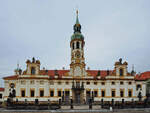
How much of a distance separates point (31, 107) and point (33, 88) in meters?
15.3

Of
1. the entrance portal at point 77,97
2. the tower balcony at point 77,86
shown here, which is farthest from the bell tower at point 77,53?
the entrance portal at point 77,97

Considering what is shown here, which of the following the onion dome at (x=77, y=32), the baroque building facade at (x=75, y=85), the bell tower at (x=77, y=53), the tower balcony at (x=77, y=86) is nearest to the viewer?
the tower balcony at (x=77, y=86)

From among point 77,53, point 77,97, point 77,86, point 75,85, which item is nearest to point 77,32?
point 77,53

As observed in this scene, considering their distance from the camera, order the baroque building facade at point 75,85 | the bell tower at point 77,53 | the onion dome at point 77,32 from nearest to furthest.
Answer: the baroque building facade at point 75,85 < the bell tower at point 77,53 < the onion dome at point 77,32

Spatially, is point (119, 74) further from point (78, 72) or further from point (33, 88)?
point (33, 88)

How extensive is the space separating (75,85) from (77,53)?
10669 mm

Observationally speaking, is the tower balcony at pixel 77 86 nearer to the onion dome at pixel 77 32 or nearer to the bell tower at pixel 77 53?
the bell tower at pixel 77 53

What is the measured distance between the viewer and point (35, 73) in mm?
39938

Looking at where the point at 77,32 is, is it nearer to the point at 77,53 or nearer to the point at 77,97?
the point at 77,53

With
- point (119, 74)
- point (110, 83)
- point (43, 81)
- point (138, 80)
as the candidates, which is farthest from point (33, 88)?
point (138, 80)

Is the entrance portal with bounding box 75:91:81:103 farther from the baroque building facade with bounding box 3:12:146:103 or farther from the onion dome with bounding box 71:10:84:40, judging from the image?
the onion dome with bounding box 71:10:84:40

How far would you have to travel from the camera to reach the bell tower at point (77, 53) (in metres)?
41.0

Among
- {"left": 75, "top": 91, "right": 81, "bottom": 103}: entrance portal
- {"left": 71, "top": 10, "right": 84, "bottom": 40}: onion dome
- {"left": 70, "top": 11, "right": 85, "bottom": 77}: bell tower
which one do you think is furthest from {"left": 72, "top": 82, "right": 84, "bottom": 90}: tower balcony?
{"left": 71, "top": 10, "right": 84, "bottom": 40}: onion dome

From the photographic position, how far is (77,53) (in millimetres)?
44625
